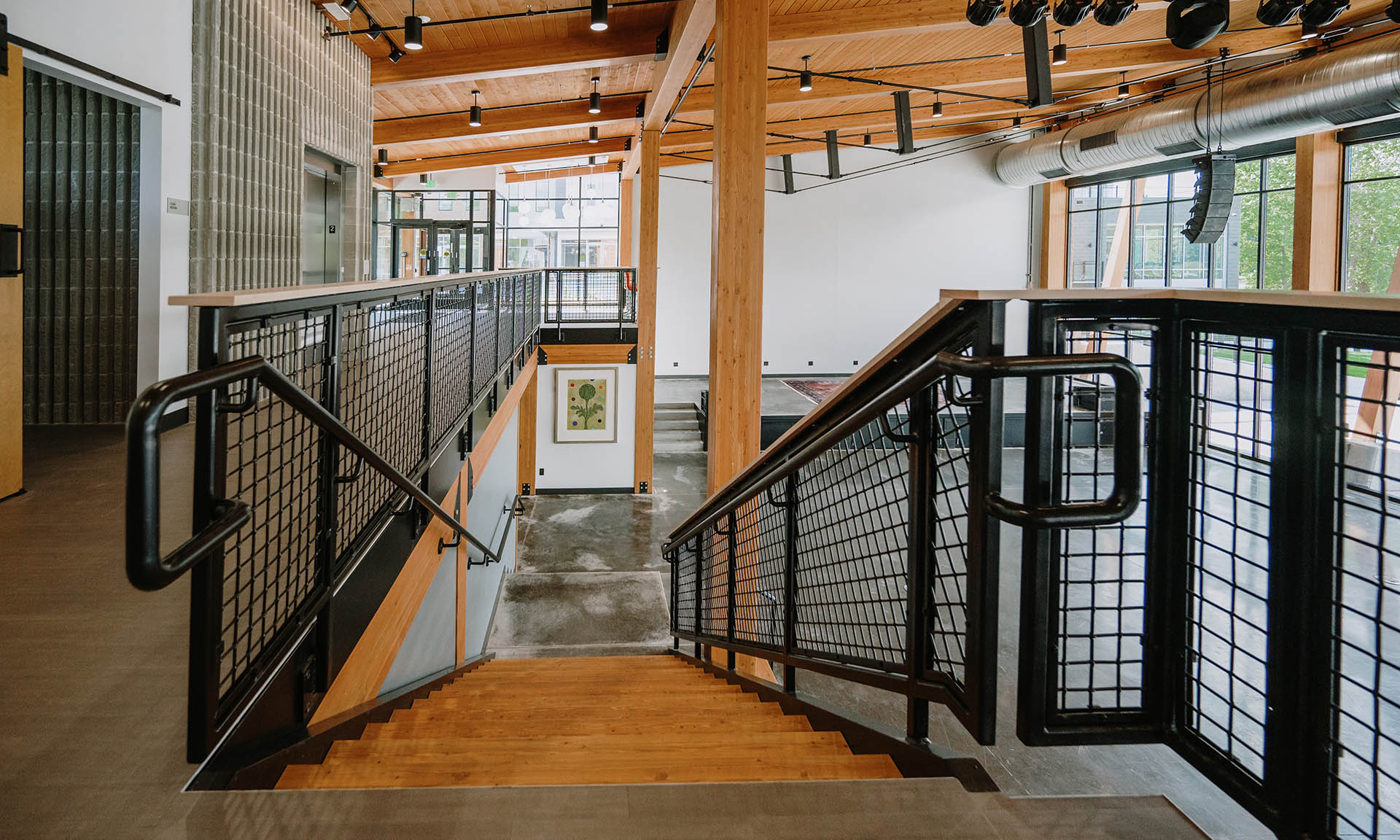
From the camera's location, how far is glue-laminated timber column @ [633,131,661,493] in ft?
41.4

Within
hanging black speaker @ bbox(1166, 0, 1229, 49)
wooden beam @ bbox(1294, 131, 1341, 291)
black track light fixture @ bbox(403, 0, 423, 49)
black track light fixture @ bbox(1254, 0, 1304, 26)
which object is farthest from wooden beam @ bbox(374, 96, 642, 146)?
black track light fixture @ bbox(1254, 0, 1304, 26)

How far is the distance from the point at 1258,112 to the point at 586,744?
11.5m

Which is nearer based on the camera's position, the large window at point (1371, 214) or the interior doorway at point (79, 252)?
the interior doorway at point (79, 252)

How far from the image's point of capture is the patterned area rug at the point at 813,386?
1642cm

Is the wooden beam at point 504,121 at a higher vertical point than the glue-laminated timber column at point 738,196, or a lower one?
higher

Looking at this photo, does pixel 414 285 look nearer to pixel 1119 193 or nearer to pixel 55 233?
pixel 55 233

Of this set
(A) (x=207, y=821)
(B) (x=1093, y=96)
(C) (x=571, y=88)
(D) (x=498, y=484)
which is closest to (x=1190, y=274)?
(B) (x=1093, y=96)

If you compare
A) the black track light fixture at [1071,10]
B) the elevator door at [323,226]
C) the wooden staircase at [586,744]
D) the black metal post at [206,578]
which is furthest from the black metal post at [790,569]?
the elevator door at [323,226]

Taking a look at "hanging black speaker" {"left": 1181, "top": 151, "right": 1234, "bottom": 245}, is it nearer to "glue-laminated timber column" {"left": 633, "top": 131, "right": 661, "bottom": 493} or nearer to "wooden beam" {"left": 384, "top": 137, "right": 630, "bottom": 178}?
"glue-laminated timber column" {"left": 633, "top": 131, "right": 661, "bottom": 493}

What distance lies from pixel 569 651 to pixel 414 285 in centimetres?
536

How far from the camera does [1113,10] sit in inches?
192

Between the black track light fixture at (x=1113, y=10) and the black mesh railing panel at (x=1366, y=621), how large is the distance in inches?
90.6

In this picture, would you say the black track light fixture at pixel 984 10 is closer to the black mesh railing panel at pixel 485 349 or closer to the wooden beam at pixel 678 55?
the wooden beam at pixel 678 55

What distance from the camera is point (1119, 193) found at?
679 inches
